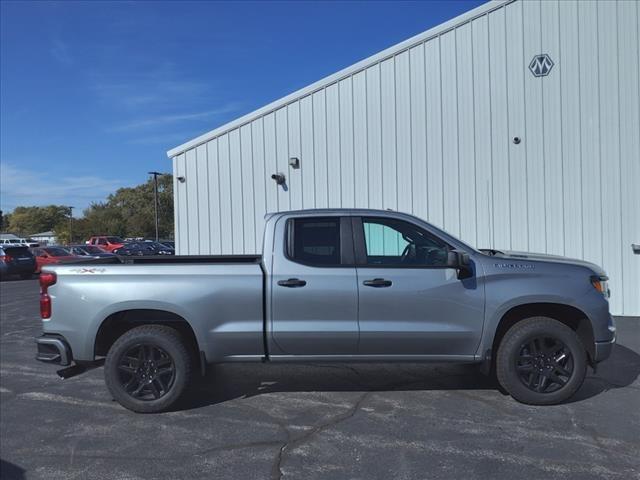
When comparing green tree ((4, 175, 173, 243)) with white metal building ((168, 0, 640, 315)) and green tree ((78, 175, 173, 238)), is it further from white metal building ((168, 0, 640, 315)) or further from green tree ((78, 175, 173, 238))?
white metal building ((168, 0, 640, 315))

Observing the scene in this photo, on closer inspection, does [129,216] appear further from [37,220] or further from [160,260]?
[160,260]

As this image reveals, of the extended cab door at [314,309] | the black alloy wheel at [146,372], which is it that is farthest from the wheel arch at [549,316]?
the black alloy wheel at [146,372]

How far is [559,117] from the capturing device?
10172mm

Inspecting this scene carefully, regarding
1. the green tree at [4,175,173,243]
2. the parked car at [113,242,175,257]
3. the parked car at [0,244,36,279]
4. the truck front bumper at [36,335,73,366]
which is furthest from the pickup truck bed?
the green tree at [4,175,173,243]

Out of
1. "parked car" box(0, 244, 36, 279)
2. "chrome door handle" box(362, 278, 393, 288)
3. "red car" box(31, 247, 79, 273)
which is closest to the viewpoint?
"chrome door handle" box(362, 278, 393, 288)

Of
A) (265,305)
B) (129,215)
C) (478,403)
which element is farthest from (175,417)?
(129,215)

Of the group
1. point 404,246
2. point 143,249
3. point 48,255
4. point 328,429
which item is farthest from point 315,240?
point 143,249

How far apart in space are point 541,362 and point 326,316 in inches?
82.0

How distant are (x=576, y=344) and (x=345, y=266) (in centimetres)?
229

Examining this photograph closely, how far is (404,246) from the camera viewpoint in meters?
5.70

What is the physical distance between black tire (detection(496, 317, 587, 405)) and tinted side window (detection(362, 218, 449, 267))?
1028 mm

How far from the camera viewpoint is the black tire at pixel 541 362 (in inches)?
207

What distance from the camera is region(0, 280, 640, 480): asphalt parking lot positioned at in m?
4.11

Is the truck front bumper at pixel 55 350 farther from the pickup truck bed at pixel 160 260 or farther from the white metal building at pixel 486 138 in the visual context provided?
the white metal building at pixel 486 138
